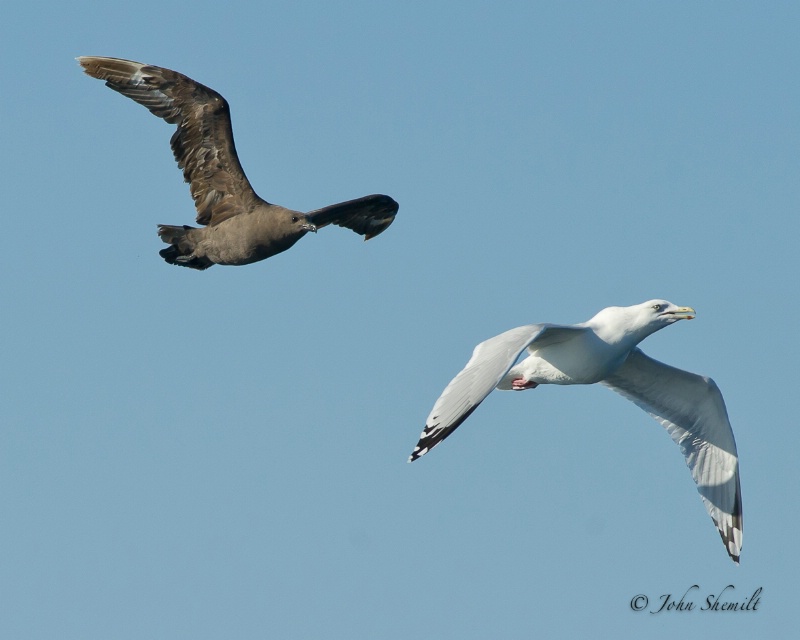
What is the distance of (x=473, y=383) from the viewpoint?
571 inches

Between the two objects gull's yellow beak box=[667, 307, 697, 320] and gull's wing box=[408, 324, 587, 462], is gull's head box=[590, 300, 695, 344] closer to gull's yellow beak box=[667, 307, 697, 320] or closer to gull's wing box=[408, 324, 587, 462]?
gull's yellow beak box=[667, 307, 697, 320]

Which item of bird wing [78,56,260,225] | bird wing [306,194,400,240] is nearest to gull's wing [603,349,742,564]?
bird wing [306,194,400,240]

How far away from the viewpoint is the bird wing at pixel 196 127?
18.5 metres

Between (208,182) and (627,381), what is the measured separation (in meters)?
6.27

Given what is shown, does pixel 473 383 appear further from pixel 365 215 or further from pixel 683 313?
pixel 365 215

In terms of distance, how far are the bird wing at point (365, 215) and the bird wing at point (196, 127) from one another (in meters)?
1.21

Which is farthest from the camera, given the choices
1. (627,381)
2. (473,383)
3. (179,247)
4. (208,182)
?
(208,182)

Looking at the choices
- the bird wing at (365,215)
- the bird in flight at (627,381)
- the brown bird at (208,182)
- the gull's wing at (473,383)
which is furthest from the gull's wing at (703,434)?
the brown bird at (208,182)

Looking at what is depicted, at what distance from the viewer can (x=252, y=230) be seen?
18.2 meters

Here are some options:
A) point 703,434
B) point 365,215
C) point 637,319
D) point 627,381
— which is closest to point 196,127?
point 365,215

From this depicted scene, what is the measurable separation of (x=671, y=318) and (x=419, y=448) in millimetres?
4232

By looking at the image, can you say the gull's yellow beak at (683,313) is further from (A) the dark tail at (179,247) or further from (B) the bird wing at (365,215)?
(A) the dark tail at (179,247)

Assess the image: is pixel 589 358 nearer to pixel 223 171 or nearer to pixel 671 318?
pixel 671 318

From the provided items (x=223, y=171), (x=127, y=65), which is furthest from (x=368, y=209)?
(x=127, y=65)
